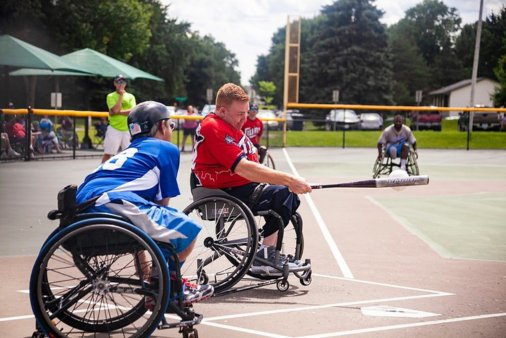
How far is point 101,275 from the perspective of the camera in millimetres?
4758

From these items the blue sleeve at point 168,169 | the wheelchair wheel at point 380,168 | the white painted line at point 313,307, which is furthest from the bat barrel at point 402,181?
the wheelchair wheel at point 380,168

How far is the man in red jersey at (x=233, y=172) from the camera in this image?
6.44m

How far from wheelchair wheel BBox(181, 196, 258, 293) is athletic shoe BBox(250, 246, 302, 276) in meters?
0.16

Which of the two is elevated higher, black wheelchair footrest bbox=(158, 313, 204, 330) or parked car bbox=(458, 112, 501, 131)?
parked car bbox=(458, 112, 501, 131)

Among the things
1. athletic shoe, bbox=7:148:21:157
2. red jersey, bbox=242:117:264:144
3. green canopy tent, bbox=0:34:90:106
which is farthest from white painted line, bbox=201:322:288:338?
green canopy tent, bbox=0:34:90:106

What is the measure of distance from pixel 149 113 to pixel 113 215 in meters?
0.79

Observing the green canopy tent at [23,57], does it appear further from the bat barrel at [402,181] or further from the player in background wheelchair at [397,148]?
the bat barrel at [402,181]

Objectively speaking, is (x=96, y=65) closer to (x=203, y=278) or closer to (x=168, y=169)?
(x=203, y=278)

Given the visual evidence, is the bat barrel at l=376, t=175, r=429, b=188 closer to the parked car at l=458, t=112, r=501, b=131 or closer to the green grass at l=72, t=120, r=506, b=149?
the green grass at l=72, t=120, r=506, b=149

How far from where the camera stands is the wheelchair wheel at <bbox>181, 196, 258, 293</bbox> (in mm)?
6266

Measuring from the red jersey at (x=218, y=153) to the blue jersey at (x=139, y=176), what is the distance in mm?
1262

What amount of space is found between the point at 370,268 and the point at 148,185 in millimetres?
3245

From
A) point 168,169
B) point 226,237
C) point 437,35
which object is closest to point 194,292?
point 168,169

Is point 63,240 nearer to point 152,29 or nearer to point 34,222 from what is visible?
point 34,222
